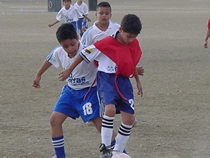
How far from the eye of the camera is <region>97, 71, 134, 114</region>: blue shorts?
17.9 feet

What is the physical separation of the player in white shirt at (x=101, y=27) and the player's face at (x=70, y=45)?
4.27 feet

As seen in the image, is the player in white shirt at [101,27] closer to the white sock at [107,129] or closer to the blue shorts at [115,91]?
the blue shorts at [115,91]

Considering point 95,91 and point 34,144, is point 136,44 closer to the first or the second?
point 95,91

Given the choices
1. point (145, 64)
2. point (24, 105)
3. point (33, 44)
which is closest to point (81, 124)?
point (24, 105)

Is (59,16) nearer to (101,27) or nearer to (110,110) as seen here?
(101,27)

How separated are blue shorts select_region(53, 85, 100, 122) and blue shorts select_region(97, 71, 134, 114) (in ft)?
0.38

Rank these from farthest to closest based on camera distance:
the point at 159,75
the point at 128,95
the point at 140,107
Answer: the point at 159,75
the point at 140,107
the point at 128,95

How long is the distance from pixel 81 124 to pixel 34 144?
1227mm

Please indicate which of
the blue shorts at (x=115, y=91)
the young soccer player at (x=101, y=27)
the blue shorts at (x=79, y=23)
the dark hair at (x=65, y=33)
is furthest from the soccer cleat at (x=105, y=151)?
the blue shorts at (x=79, y=23)

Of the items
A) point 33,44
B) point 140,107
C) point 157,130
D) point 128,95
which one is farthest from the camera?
point 33,44

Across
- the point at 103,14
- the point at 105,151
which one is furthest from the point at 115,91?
the point at 103,14

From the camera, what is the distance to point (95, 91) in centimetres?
572

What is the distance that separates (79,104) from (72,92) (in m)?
0.17

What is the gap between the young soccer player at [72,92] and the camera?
18.4 feet
